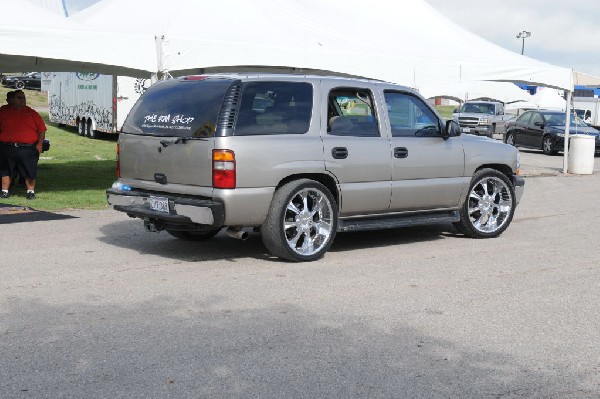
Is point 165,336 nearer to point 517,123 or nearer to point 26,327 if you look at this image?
point 26,327

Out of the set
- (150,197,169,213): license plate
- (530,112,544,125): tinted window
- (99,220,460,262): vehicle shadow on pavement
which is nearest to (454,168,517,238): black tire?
(99,220,460,262): vehicle shadow on pavement

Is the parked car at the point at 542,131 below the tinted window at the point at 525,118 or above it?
below

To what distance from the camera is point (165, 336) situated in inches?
223

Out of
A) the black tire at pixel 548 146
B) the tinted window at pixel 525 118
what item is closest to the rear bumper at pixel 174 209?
the black tire at pixel 548 146

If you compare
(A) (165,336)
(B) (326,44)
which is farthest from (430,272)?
(B) (326,44)

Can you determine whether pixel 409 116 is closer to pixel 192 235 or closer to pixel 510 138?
pixel 192 235

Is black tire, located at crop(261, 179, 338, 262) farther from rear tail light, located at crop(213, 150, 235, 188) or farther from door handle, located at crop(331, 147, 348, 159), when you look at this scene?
rear tail light, located at crop(213, 150, 235, 188)

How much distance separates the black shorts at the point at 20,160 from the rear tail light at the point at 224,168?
244 inches

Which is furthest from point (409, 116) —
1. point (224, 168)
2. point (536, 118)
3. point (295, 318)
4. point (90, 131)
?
point (536, 118)

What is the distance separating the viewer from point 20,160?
42.9 feet

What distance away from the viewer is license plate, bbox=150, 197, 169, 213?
820 cm

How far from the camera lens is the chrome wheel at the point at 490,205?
33.4ft

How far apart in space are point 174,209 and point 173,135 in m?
0.72

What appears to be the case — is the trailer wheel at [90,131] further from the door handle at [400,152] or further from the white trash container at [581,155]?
the door handle at [400,152]
